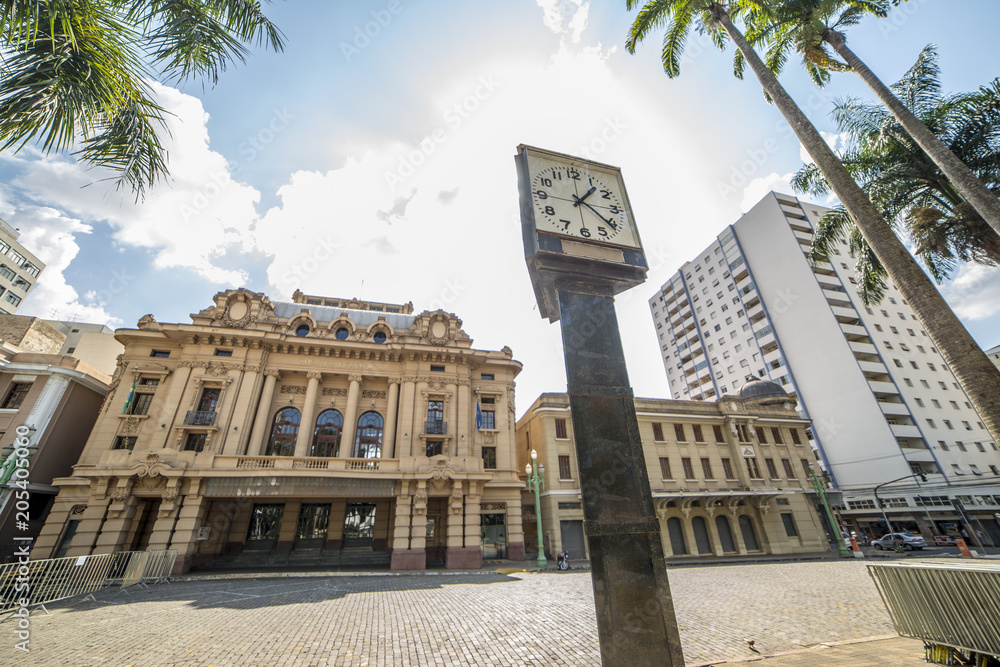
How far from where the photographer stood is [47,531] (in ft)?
61.1

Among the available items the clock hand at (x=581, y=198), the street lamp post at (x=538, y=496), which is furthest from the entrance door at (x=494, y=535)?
the clock hand at (x=581, y=198)

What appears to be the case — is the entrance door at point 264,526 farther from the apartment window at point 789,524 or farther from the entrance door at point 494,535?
Result: the apartment window at point 789,524

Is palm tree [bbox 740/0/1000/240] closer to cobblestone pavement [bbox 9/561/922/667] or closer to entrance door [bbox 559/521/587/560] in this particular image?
cobblestone pavement [bbox 9/561/922/667]

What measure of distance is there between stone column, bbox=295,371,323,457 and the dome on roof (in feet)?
113

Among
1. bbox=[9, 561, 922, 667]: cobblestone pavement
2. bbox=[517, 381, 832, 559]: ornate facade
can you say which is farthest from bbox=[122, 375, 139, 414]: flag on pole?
bbox=[517, 381, 832, 559]: ornate facade

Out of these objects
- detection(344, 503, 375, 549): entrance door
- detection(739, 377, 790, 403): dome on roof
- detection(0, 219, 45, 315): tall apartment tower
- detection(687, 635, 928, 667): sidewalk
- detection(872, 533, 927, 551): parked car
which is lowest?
detection(687, 635, 928, 667): sidewalk

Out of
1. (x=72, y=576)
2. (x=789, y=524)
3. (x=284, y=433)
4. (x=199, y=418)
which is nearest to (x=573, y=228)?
(x=72, y=576)

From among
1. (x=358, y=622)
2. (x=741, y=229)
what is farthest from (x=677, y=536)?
(x=741, y=229)

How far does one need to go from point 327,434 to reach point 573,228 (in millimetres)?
23730

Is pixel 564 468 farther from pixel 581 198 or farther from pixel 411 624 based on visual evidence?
pixel 581 198

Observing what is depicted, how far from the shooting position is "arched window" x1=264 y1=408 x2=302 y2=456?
23.3 meters

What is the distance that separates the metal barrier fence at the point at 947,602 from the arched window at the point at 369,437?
22604mm

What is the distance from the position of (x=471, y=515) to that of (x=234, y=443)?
542 inches

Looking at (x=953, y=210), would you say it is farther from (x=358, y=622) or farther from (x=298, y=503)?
(x=298, y=503)
